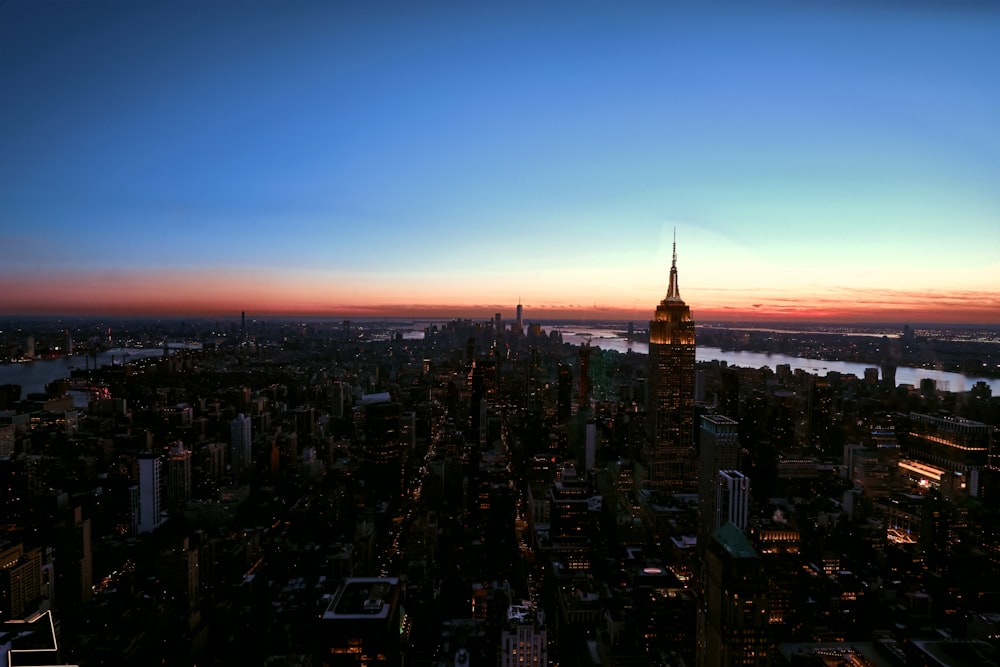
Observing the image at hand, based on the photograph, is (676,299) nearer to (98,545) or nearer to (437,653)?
(437,653)

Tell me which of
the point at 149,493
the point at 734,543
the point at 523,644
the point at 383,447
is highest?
the point at 734,543

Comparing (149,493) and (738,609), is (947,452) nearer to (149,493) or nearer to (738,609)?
(738,609)

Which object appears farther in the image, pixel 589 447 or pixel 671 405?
pixel 671 405

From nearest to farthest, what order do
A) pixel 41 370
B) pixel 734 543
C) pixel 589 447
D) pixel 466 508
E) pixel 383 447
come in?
pixel 734 543 → pixel 41 370 → pixel 466 508 → pixel 383 447 → pixel 589 447

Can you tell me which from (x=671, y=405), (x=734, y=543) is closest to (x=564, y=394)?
(x=671, y=405)

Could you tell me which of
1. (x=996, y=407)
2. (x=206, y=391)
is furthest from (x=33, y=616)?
(x=206, y=391)

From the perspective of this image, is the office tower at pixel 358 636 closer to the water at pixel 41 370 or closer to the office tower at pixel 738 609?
Answer: the office tower at pixel 738 609

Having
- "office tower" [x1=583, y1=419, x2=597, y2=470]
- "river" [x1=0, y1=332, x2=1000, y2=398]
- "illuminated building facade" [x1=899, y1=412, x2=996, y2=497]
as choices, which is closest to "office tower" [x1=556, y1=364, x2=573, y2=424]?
"office tower" [x1=583, y1=419, x2=597, y2=470]
